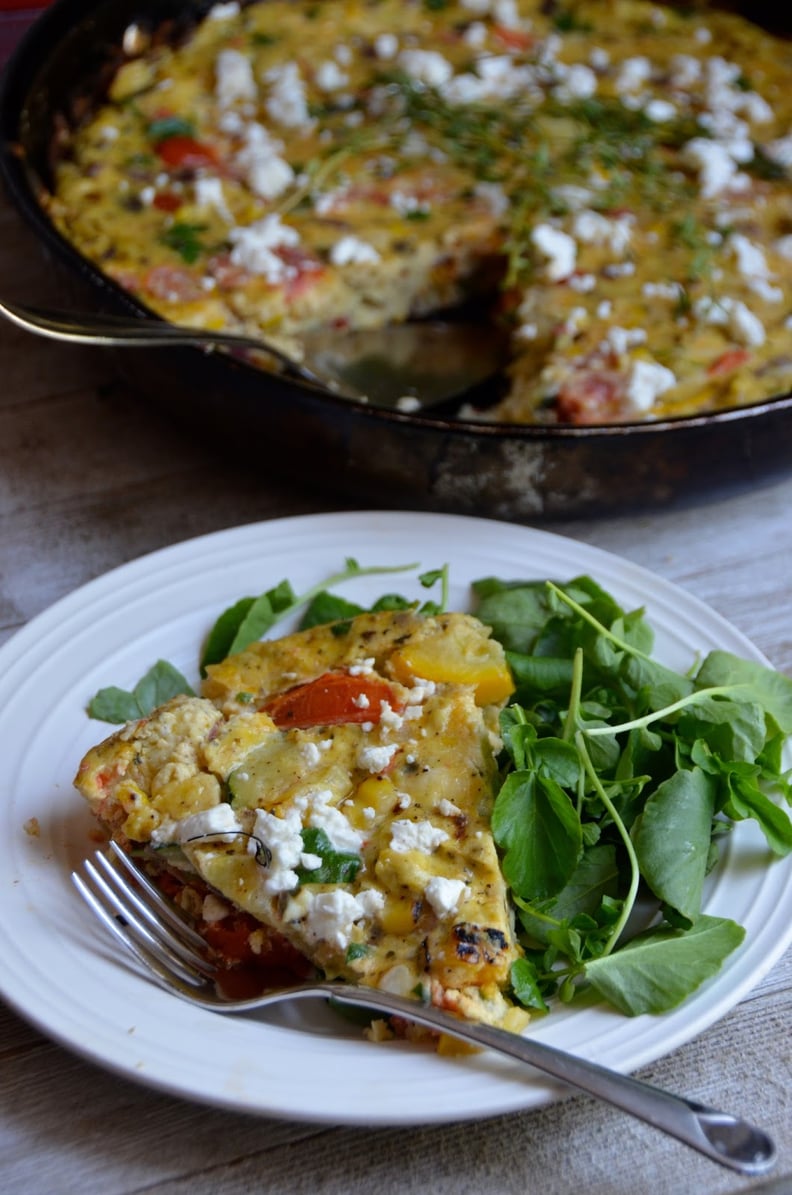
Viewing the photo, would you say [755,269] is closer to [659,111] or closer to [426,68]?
[659,111]

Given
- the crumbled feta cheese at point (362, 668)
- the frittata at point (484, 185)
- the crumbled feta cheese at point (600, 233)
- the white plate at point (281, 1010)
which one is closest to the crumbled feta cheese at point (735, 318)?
the frittata at point (484, 185)

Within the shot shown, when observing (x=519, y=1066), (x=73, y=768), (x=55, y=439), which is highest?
(x=519, y=1066)

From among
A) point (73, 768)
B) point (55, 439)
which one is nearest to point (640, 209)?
point (55, 439)

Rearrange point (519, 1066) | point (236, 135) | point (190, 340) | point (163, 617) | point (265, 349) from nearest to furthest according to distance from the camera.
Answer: point (519, 1066) → point (163, 617) → point (190, 340) → point (265, 349) → point (236, 135)

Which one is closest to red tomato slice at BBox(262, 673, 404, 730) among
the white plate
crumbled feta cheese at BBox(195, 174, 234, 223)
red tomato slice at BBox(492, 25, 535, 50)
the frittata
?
the white plate

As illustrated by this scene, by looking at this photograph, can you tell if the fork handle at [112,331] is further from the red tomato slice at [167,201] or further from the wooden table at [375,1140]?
the red tomato slice at [167,201]

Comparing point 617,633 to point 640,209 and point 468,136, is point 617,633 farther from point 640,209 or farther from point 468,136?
point 468,136

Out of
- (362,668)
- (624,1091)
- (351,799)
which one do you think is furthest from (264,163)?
(624,1091)
